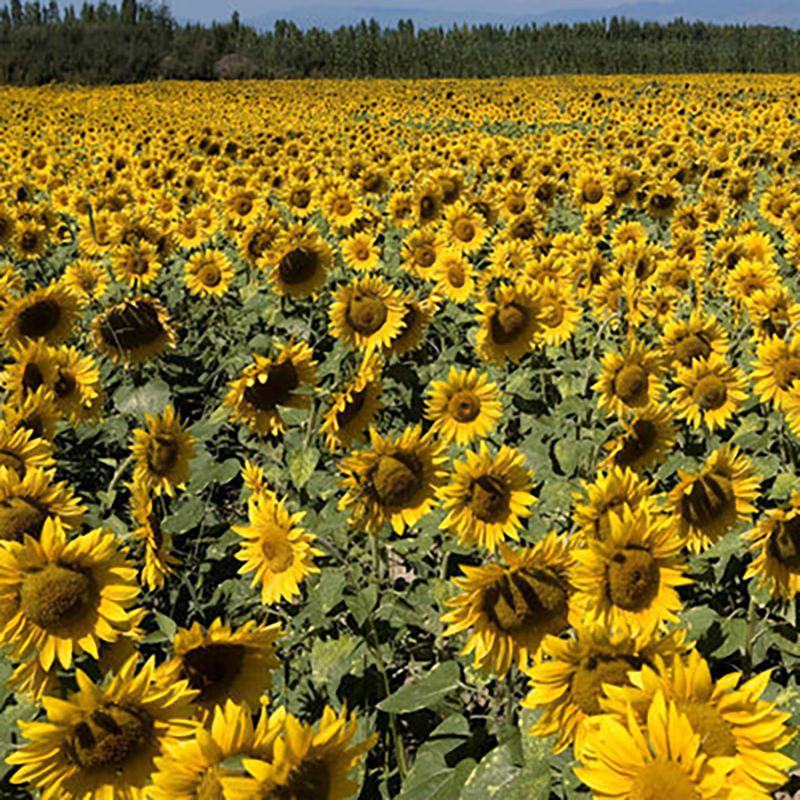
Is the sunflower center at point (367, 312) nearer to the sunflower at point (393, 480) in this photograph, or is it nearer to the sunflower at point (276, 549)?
the sunflower at point (393, 480)

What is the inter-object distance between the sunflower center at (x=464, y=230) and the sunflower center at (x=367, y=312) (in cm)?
252

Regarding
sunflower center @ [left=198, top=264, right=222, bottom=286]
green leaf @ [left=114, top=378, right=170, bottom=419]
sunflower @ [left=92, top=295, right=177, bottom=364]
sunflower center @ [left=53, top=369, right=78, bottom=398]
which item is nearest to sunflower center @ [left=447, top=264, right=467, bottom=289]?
sunflower center @ [left=198, top=264, right=222, bottom=286]

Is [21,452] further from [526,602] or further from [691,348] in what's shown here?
[691,348]

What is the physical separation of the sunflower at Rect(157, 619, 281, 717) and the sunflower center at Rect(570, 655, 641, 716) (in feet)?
2.64

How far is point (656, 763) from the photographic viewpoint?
4.30 feet

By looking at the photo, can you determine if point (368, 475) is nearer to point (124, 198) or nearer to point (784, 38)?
point (124, 198)

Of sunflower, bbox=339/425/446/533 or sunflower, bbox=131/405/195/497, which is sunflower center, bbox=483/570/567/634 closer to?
sunflower, bbox=339/425/446/533

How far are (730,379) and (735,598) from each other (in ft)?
3.30

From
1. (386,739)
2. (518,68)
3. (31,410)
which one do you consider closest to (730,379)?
(386,739)

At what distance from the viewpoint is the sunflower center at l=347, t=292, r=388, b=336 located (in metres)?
4.08

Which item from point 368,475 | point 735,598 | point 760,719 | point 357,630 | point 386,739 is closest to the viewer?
point 760,719

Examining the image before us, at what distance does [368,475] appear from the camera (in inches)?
105

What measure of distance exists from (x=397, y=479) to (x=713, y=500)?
1067mm

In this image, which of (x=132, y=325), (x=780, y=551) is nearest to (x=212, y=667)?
(x=780, y=551)
